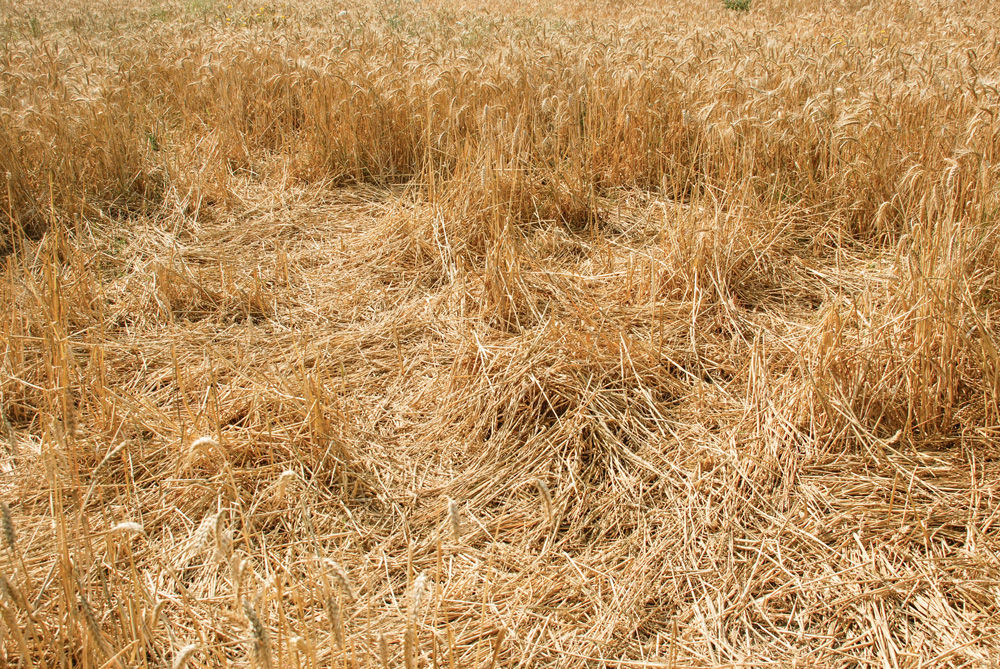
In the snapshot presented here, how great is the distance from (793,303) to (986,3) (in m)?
8.86

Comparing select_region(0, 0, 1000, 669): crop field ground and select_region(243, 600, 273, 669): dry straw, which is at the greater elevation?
select_region(243, 600, 273, 669): dry straw

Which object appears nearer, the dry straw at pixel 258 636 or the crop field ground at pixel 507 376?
the dry straw at pixel 258 636

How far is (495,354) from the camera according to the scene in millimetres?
2102

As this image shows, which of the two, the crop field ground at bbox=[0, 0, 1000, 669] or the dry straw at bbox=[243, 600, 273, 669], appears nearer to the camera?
the dry straw at bbox=[243, 600, 273, 669]

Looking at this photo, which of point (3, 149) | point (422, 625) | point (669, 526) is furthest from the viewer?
point (3, 149)

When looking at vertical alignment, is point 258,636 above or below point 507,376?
above

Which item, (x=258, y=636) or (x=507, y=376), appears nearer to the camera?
(x=258, y=636)

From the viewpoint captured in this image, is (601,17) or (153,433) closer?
(153,433)

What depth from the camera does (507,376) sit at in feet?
6.55

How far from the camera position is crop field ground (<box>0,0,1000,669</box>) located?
4.49 feet

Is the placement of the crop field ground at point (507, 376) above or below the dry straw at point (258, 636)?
below

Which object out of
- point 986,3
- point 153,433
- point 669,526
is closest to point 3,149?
point 153,433

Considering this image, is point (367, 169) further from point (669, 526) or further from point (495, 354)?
point (669, 526)

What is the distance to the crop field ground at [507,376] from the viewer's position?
53.9 inches
